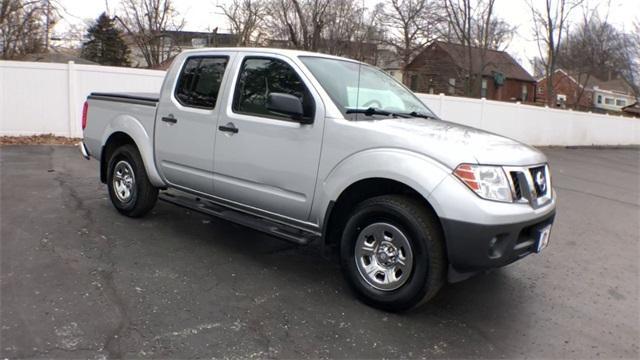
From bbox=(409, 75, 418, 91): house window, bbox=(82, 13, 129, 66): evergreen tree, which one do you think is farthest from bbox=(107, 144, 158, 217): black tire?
bbox=(82, 13, 129, 66): evergreen tree

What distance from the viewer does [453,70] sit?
3781 cm

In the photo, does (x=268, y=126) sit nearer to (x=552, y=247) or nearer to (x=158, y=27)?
(x=552, y=247)

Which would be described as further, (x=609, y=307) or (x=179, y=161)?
(x=179, y=161)

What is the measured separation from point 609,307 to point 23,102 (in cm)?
1270

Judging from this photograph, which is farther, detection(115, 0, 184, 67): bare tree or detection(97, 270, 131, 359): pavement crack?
detection(115, 0, 184, 67): bare tree

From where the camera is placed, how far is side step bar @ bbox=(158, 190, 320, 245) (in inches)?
167

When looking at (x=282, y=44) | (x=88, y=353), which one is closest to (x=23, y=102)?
(x=88, y=353)

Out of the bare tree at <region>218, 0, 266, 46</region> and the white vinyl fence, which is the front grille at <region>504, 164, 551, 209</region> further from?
the bare tree at <region>218, 0, 266, 46</region>

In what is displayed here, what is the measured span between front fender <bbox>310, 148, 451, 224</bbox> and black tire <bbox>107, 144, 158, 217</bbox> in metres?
2.38

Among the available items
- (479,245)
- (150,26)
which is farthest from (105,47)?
(479,245)

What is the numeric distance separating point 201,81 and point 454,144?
2.75 meters

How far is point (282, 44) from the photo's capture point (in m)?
27.4

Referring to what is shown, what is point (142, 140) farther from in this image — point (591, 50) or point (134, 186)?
point (591, 50)

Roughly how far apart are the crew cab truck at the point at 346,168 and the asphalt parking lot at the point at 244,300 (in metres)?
0.41
